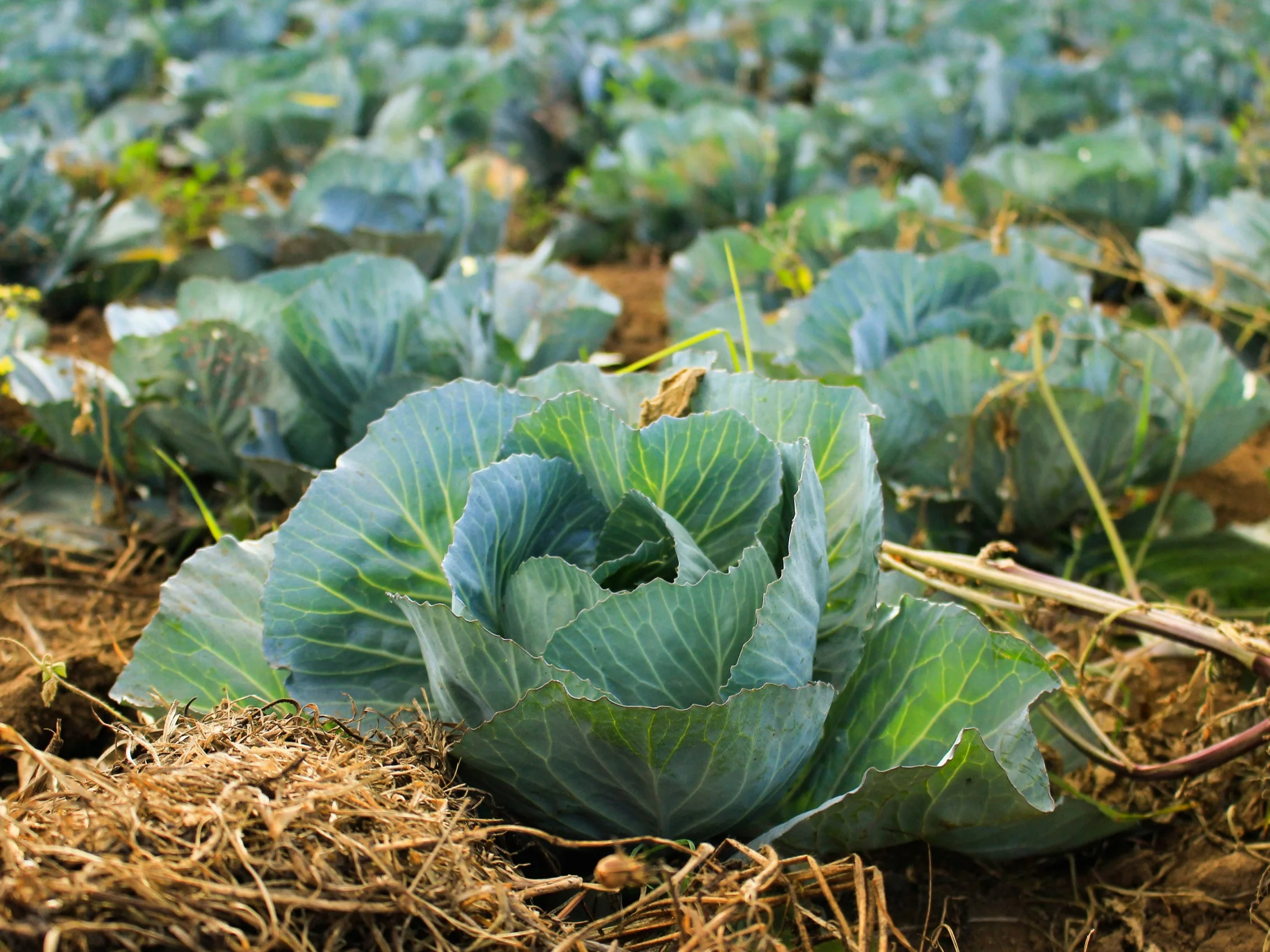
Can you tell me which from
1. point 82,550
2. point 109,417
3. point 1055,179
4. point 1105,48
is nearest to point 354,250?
point 109,417

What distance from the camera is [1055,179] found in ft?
11.8

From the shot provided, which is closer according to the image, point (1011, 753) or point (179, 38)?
point (1011, 753)

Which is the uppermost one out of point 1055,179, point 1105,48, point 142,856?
point 142,856

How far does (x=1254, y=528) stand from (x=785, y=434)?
1460 mm

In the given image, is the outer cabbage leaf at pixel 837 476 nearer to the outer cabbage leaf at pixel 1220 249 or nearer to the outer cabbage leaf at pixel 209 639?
the outer cabbage leaf at pixel 209 639

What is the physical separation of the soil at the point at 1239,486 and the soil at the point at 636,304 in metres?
1.65

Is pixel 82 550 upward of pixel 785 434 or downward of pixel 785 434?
downward

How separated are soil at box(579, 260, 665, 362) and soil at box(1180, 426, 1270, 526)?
165 centimetres

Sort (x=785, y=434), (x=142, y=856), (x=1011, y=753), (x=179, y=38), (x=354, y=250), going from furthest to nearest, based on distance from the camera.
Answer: (x=179, y=38) < (x=354, y=250) < (x=785, y=434) < (x=1011, y=753) < (x=142, y=856)

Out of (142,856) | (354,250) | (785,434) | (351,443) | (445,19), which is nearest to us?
(142,856)

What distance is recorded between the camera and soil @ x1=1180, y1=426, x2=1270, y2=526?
2689 mm

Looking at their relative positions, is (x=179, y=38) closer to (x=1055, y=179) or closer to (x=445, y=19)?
(x=445, y=19)

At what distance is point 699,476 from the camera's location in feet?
4.56

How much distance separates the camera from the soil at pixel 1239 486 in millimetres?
2689
